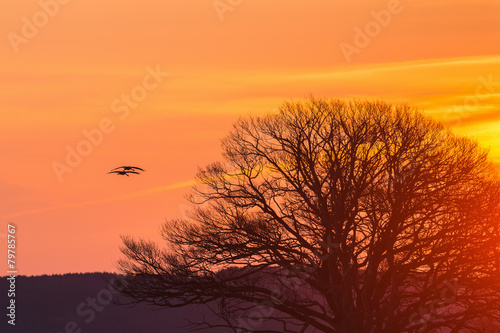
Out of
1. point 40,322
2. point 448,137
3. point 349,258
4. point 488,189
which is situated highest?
point 40,322

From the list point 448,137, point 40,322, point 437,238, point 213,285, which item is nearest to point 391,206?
point 437,238

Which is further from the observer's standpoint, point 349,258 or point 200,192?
point 200,192

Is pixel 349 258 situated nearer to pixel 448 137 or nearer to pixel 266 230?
pixel 266 230

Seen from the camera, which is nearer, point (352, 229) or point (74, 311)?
point (352, 229)

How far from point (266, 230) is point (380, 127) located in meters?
5.62

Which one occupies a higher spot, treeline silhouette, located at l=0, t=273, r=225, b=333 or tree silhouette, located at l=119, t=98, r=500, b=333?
treeline silhouette, located at l=0, t=273, r=225, b=333

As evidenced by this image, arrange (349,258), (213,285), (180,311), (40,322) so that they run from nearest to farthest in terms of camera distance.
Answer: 1. (349,258)
2. (213,285)
3. (40,322)
4. (180,311)

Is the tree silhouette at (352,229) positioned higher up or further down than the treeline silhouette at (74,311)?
further down

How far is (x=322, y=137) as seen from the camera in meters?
31.3

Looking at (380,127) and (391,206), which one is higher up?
(380,127)

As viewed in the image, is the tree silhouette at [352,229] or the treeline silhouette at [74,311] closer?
the tree silhouette at [352,229]

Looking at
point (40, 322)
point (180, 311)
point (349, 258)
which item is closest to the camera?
point (349, 258)

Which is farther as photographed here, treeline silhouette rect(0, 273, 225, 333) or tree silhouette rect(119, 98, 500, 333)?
treeline silhouette rect(0, 273, 225, 333)

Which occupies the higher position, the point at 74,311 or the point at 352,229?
the point at 74,311
